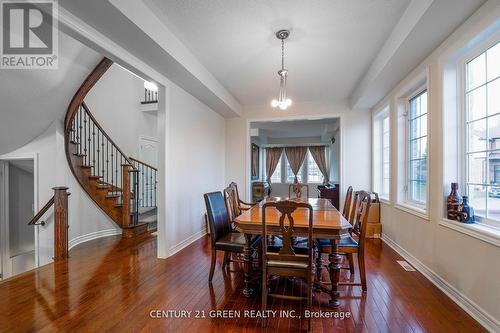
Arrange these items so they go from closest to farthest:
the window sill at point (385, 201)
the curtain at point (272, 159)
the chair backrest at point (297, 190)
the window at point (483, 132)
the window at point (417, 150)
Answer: the window at point (483, 132) < the window at point (417, 150) < the chair backrest at point (297, 190) < the window sill at point (385, 201) < the curtain at point (272, 159)

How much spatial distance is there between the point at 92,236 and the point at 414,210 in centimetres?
537

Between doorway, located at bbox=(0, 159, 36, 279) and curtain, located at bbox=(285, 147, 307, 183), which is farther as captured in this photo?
curtain, located at bbox=(285, 147, 307, 183)

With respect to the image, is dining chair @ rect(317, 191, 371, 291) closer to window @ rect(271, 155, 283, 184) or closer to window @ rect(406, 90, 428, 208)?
window @ rect(406, 90, 428, 208)

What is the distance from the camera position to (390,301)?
2088mm

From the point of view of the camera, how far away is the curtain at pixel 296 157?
9195mm

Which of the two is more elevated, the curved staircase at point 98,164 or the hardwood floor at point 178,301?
the curved staircase at point 98,164

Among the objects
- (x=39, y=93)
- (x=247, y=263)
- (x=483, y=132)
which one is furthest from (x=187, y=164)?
(x=483, y=132)

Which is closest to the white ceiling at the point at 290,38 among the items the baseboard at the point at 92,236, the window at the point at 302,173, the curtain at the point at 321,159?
the baseboard at the point at 92,236

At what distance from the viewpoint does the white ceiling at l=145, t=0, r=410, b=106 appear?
82.4 inches

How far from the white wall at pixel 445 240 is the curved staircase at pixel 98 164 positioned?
4.36 meters

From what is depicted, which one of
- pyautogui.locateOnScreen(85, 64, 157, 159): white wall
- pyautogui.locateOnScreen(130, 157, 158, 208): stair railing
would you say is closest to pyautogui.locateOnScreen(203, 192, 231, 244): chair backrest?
pyautogui.locateOnScreen(130, 157, 158, 208): stair railing

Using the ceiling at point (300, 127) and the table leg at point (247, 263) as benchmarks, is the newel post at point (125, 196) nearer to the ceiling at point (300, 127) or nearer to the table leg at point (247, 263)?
the table leg at point (247, 263)

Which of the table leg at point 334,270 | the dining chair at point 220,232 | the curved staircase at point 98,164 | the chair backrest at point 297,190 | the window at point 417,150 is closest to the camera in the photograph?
the table leg at point 334,270

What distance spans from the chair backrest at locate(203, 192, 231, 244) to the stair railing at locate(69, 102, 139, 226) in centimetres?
240
